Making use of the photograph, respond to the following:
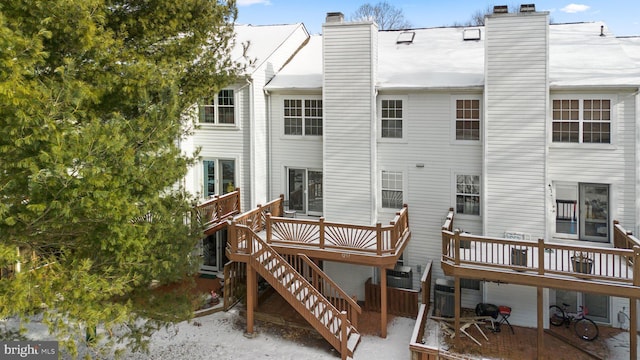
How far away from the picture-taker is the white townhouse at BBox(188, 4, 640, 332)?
14.6 metres

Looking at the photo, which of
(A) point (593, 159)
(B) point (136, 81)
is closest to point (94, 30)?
(B) point (136, 81)

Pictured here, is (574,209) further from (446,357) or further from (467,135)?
(446,357)

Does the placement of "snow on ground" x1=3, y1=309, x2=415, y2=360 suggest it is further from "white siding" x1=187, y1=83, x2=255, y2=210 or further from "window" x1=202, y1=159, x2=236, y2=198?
"window" x1=202, y1=159, x2=236, y2=198

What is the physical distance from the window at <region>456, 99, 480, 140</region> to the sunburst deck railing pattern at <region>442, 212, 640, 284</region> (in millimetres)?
3159

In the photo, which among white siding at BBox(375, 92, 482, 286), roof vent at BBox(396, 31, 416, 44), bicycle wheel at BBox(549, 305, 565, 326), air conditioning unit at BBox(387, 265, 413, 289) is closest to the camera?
bicycle wheel at BBox(549, 305, 565, 326)

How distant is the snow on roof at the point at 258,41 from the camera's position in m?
18.5

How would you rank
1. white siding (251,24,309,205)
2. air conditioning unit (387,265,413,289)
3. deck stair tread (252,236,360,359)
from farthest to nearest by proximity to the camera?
white siding (251,24,309,205)
air conditioning unit (387,265,413,289)
deck stair tread (252,236,360,359)

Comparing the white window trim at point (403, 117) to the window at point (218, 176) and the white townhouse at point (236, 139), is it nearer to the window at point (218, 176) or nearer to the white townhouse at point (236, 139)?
the white townhouse at point (236, 139)

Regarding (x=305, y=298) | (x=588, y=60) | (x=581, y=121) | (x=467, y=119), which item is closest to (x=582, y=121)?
(x=581, y=121)

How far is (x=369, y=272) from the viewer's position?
1703 cm

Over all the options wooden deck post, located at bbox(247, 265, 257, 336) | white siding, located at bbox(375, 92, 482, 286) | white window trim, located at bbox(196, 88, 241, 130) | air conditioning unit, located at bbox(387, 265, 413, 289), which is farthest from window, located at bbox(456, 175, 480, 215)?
white window trim, located at bbox(196, 88, 241, 130)

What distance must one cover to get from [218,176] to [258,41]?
5.99 metres

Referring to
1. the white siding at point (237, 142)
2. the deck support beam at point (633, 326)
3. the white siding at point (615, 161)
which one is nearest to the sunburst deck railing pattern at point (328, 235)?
the white siding at point (237, 142)

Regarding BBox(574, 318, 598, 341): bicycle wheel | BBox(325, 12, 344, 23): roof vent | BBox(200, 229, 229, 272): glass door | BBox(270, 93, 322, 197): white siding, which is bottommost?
BBox(574, 318, 598, 341): bicycle wheel
